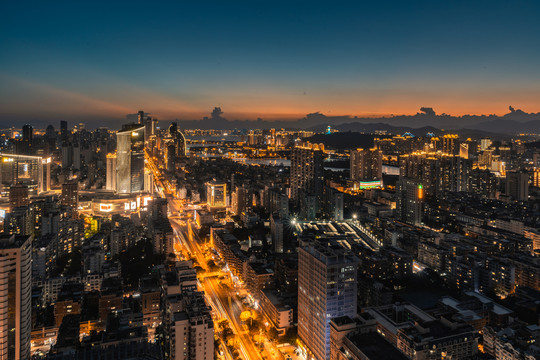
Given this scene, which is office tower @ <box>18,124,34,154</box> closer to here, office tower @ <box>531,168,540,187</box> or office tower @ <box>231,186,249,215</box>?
office tower @ <box>231,186,249,215</box>

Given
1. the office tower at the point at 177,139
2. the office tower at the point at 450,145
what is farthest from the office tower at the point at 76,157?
the office tower at the point at 450,145

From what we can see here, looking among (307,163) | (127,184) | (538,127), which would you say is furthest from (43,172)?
(538,127)

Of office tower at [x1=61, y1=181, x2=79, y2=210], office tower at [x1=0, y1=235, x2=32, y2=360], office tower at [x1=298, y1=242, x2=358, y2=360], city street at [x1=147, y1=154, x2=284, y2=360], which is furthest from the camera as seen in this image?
office tower at [x1=61, y1=181, x2=79, y2=210]

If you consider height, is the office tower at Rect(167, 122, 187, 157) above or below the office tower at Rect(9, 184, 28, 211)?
above

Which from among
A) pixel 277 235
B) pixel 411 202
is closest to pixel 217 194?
pixel 277 235

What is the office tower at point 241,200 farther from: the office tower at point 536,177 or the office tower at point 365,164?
the office tower at point 536,177

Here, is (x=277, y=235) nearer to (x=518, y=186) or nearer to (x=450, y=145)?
(x=518, y=186)

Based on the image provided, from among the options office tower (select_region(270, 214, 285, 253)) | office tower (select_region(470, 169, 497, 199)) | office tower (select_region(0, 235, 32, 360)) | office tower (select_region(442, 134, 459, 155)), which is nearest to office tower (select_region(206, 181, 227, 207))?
office tower (select_region(270, 214, 285, 253))
